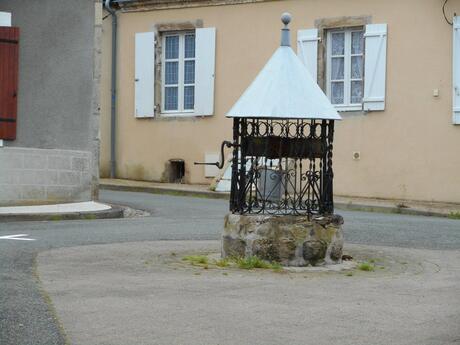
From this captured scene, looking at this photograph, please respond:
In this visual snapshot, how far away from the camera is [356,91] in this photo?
65.7 feet

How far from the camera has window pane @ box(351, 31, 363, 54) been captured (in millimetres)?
19969


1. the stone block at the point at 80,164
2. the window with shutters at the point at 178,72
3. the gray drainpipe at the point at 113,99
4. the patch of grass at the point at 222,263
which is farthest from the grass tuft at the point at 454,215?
the gray drainpipe at the point at 113,99

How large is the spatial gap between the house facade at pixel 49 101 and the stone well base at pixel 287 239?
6.70m

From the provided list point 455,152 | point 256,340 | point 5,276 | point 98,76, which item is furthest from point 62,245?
point 455,152

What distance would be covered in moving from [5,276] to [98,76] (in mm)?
8506

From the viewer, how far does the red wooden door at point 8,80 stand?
15445mm

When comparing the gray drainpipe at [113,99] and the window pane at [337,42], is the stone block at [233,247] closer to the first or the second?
the window pane at [337,42]

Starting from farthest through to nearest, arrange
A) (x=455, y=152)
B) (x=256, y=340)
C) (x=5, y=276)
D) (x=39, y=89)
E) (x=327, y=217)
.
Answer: (x=455, y=152), (x=39, y=89), (x=327, y=217), (x=5, y=276), (x=256, y=340)

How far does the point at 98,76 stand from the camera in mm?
16438

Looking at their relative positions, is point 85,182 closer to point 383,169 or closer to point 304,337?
point 383,169

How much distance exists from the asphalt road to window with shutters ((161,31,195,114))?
3.53 m

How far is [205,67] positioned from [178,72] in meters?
0.81

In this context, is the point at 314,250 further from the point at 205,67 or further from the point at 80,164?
the point at 205,67

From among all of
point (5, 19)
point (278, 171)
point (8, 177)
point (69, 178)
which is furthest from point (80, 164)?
point (278, 171)
